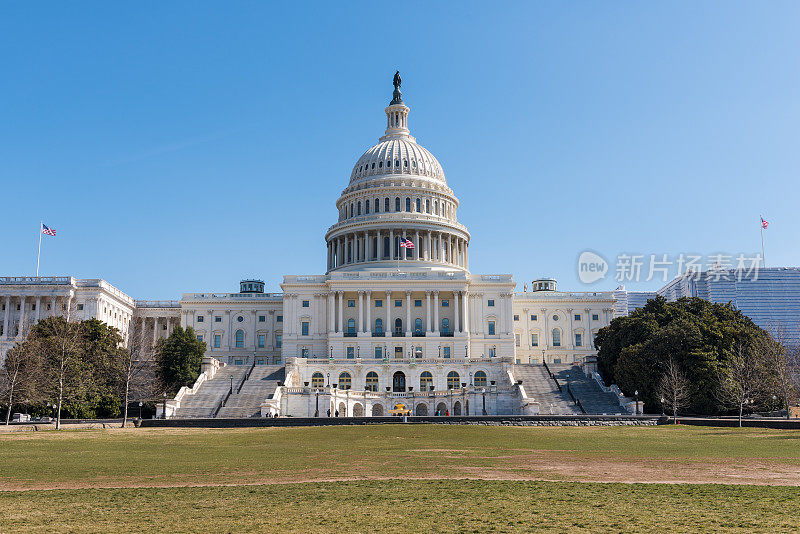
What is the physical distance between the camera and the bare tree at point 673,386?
69.8 metres

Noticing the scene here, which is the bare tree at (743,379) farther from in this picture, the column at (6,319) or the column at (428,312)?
the column at (6,319)

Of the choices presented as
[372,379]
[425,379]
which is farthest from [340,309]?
[425,379]

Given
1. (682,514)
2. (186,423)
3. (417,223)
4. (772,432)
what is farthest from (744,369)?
(417,223)

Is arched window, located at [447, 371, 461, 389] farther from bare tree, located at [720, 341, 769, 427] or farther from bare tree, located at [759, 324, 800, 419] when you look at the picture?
bare tree, located at [759, 324, 800, 419]

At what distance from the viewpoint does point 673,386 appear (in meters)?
69.1

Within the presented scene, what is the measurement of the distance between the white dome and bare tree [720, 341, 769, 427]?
7661 centimetres

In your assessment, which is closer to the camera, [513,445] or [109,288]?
[513,445]

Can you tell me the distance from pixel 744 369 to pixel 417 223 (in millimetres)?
67830

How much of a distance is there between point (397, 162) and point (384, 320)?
35.2m

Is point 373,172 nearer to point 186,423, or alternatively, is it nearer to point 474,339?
point 474,339

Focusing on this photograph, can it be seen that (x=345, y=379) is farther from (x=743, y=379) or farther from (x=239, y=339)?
(x=743, y=379)

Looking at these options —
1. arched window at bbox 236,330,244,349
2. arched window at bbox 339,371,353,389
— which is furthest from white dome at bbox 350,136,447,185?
arched window at bbox 339,371,353,389

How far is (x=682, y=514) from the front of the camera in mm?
18125

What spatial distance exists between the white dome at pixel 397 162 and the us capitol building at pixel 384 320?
0.97 feet
